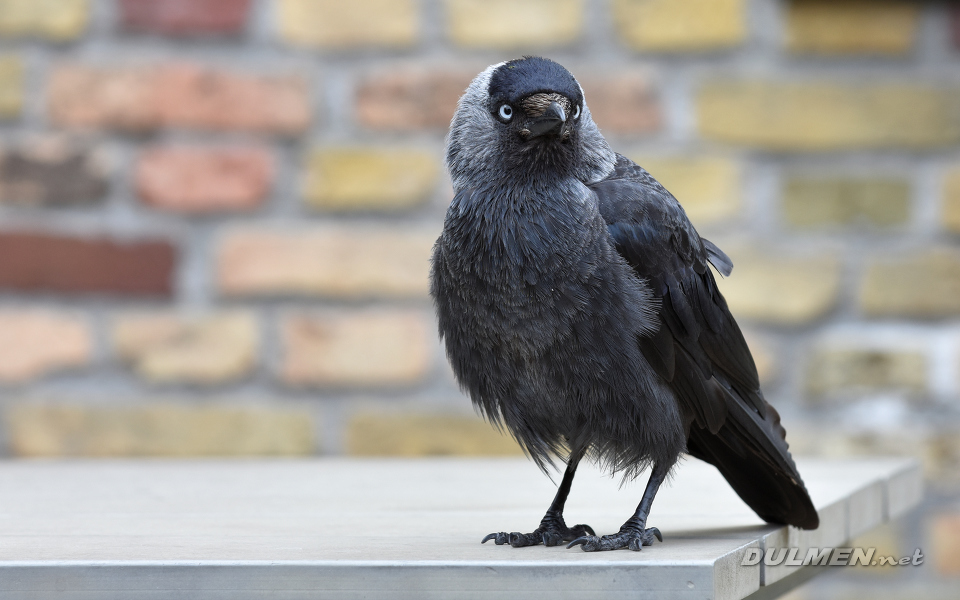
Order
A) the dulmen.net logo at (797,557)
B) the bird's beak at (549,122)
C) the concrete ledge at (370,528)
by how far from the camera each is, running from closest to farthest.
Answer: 1. the concrete ledge at (370,528)
2. the dulmen.net logo at (797,557)
3. the bird's beak at (549,122)

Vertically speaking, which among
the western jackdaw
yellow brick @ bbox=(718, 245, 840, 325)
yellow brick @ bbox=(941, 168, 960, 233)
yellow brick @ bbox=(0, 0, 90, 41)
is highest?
yellow brick @ bbox=(0, 0, 90, 41)

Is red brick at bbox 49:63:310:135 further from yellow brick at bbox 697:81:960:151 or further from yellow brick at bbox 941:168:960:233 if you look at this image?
yellow brick at bbox 941:168:960:233

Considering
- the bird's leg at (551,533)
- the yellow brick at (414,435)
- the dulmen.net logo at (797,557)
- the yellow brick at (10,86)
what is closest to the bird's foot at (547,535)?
the bird's leg at (551,533)

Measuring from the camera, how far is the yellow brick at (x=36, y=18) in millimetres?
2047

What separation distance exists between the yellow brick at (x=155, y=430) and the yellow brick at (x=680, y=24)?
0.96 m

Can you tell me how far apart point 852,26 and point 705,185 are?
1.33 feet

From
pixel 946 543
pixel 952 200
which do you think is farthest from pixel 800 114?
pixel 946 543

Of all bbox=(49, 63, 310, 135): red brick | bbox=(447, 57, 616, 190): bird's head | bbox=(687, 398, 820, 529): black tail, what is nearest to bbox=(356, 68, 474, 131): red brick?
bbox=(49, 63, 310, 135): red brick

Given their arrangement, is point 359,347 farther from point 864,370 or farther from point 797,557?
point 797,557

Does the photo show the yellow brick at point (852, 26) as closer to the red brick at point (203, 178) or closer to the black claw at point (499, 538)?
the red brick at point (203, 178)

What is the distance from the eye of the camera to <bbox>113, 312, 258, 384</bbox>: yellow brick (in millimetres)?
2043

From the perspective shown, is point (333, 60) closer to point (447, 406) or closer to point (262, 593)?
point (447, 406)

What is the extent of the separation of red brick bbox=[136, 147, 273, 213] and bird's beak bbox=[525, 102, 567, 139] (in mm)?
969

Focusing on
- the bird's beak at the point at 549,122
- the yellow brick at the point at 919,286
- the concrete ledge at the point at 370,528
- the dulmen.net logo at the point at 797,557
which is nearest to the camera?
the concrete ledge at the point at 370,528
